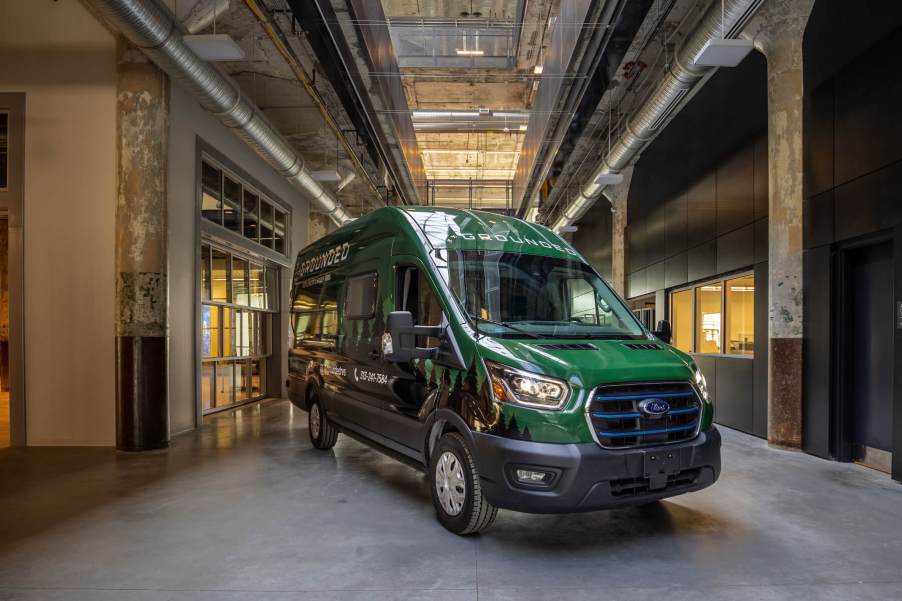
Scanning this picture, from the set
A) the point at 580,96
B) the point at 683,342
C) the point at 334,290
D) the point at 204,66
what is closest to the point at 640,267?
the point at 683,342

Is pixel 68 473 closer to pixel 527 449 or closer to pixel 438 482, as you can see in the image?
pixel 438 482

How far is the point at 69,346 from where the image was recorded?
7.39 m

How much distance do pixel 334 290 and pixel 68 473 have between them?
3.36 m

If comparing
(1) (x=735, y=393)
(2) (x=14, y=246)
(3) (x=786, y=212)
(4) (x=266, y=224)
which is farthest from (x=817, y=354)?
(4) (x=266, y=224)

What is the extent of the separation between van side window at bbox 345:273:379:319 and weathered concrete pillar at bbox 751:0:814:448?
17.2 feet

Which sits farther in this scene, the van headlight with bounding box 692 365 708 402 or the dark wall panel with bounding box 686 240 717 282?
the dark wall panel with bounding box 686 240 717 282

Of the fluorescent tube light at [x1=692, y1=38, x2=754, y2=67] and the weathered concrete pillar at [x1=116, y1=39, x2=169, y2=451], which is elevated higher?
the fluorescent tube light at [x1=692, y1=38, x2=754, y2=67]

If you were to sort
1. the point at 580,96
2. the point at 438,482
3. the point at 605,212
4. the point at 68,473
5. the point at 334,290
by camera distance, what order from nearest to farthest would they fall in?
the point at 438,482 → the point at 68,473 → the point at 334,290 → the point at 580,96 → the point at 605,212

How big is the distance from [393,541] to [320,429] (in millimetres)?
3256

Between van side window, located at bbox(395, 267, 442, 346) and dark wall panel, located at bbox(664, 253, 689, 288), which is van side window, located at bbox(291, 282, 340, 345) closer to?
van side window, located at bbox(395, 267, 442, 346)

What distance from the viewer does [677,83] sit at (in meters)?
7.52

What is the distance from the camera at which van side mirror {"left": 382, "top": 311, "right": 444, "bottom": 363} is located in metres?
4.25

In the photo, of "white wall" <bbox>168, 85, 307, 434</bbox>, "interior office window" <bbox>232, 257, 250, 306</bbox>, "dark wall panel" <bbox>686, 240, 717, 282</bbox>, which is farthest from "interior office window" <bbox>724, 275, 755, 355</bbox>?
"interior office window" <bbox>232, 257, 250, 306</bbox>

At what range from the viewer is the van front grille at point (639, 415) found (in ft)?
12.2
